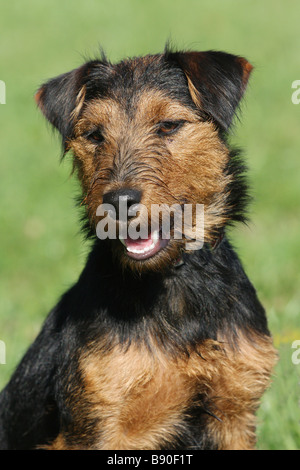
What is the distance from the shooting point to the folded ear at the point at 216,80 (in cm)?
415

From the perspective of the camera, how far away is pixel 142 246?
4016mm

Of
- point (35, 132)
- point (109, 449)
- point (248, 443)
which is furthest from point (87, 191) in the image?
point (35, 132)

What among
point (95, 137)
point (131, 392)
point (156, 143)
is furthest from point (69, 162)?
point (131, 392)

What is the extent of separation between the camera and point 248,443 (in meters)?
4.52

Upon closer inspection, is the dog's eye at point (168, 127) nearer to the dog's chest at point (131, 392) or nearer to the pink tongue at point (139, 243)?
the pink tongue at point (139, 243)

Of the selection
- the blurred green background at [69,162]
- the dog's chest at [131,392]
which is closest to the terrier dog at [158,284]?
the dog's chest at [131,392]

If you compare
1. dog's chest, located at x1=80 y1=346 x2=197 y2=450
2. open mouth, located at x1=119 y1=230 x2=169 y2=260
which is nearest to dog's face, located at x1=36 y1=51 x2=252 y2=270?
open mouth, located at x1=119 y1=230 x2=169 y2=260

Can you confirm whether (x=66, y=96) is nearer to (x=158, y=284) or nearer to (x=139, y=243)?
(x=139, y=243)

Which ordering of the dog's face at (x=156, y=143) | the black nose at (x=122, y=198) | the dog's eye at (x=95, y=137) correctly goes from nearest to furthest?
the black nose at (x=122, y=198)
the dog's face at (x=156, y=143)
the dog's eye at (x=95, y=137)

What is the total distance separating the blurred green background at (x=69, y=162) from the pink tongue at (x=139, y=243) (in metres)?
0.71

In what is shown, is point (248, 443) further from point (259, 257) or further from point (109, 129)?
point (259, 257)

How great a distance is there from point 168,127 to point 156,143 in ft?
0.50

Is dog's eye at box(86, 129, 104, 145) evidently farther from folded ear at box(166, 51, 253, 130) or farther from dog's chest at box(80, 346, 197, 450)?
dog's chest at box(80, 346, 197, 450)

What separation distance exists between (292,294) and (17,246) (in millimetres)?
3813
